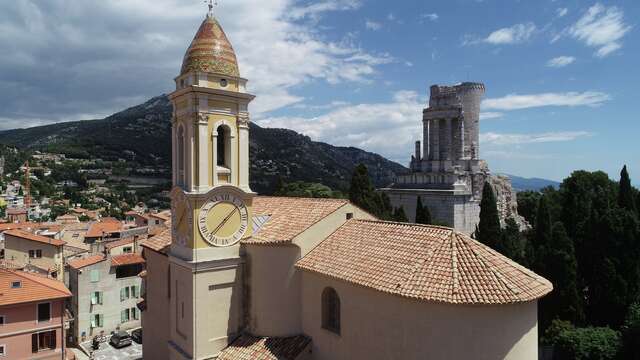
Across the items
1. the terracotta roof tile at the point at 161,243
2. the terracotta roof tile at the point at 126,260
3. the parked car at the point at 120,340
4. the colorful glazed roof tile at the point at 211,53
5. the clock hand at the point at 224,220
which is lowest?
the parked car at the point at 120,340

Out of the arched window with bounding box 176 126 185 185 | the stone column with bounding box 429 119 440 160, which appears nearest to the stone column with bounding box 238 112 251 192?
the arched window with bounding box 176 126 185 185

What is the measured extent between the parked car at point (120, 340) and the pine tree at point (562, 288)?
36.6 m

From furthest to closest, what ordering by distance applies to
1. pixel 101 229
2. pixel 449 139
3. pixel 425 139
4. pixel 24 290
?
pixel 425 139, pixel 449 139, pixel 101 229, pixel 24 290

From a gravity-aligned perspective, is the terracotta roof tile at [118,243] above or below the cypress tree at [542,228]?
below

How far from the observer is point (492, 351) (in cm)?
1491

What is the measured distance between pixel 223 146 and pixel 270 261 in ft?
20.0

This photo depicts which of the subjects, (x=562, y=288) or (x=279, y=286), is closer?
(x=279, y=286)

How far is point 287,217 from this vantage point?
22344 mm

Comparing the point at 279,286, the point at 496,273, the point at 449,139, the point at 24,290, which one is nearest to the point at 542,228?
the point at 496,273

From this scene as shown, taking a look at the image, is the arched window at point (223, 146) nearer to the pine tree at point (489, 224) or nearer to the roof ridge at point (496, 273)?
the roof ridge at point (496, 273)

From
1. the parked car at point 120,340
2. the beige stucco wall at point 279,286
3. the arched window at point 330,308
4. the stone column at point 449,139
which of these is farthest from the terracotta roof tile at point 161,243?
the stone column at point 449,139

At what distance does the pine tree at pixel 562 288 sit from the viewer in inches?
1216

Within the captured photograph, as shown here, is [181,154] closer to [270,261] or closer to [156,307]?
[270,261]

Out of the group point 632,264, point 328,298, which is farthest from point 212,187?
point 632,264
